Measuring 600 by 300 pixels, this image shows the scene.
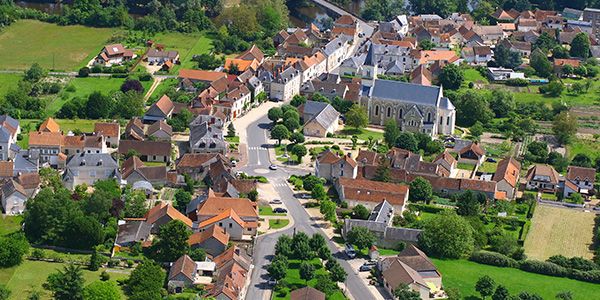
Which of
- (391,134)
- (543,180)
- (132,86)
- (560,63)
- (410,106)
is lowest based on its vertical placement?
(543,180)

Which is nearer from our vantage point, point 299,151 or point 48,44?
point 299,151

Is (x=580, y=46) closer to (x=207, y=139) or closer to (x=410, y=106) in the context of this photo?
(x=410, y=106)

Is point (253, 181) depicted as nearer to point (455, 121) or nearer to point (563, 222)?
point (563, 222)

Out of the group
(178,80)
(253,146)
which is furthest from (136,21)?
(253,146)

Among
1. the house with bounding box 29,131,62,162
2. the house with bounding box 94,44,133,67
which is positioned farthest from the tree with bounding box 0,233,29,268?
the house with bounding box 94,44,133,67

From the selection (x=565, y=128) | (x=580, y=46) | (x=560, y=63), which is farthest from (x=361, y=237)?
(x=580, y=46)

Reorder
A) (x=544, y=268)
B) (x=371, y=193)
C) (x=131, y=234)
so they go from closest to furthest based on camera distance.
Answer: (x=544, y=268)
(x=131, y=234)
(x=371, y=193)

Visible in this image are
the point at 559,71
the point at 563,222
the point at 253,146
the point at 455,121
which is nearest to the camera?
the point at 563,222
